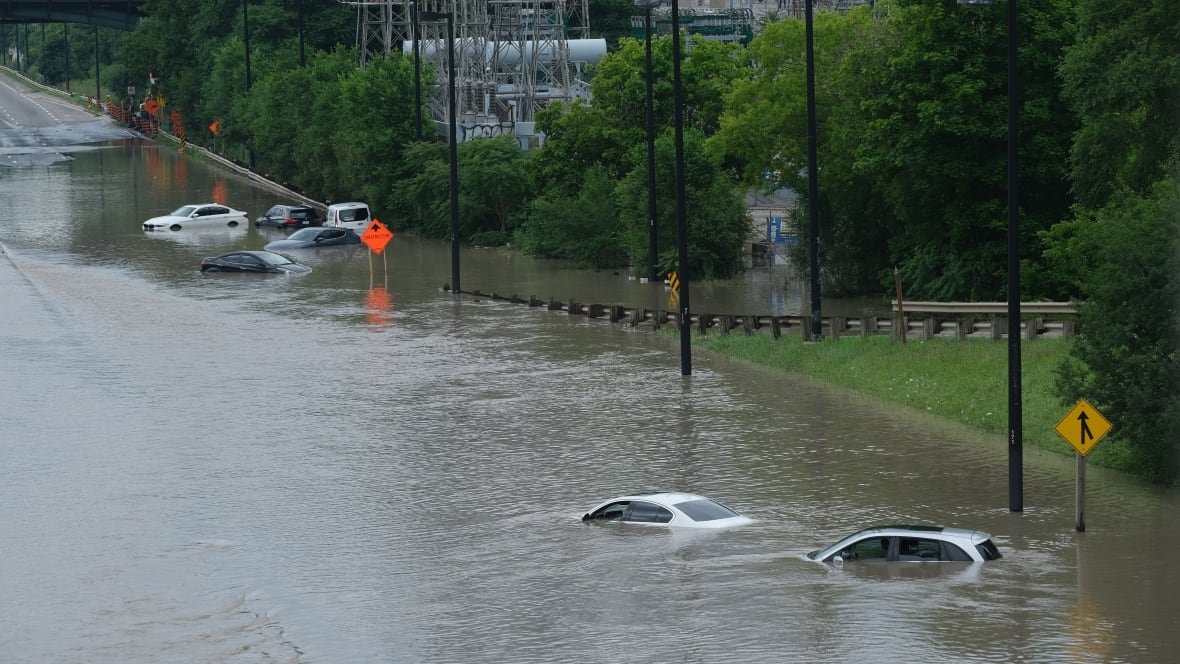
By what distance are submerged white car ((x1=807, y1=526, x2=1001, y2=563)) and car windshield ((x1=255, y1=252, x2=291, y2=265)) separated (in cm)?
3868

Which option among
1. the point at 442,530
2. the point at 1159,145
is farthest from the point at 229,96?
the point at 442,530

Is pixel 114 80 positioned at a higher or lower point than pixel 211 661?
higher

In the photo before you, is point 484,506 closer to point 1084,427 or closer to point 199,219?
point 1084,427

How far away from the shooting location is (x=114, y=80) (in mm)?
141500

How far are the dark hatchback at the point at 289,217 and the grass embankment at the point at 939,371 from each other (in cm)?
3349

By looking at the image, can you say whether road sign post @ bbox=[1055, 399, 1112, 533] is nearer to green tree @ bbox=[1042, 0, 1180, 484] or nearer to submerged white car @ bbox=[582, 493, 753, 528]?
green tree @ bbox=[1042, 0, 1180, 484]

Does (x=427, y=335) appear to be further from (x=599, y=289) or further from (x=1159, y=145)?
(x=1159, y=145)

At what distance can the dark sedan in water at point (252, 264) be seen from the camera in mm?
57656

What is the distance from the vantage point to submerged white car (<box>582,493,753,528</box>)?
80.5 ft

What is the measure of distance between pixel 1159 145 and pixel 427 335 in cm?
1889

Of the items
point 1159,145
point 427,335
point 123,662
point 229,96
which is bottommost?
point 123,662

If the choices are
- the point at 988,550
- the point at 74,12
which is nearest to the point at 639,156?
the point at 988,550

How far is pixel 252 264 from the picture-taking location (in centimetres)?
5772

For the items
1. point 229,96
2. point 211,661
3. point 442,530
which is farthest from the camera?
point 229,96
